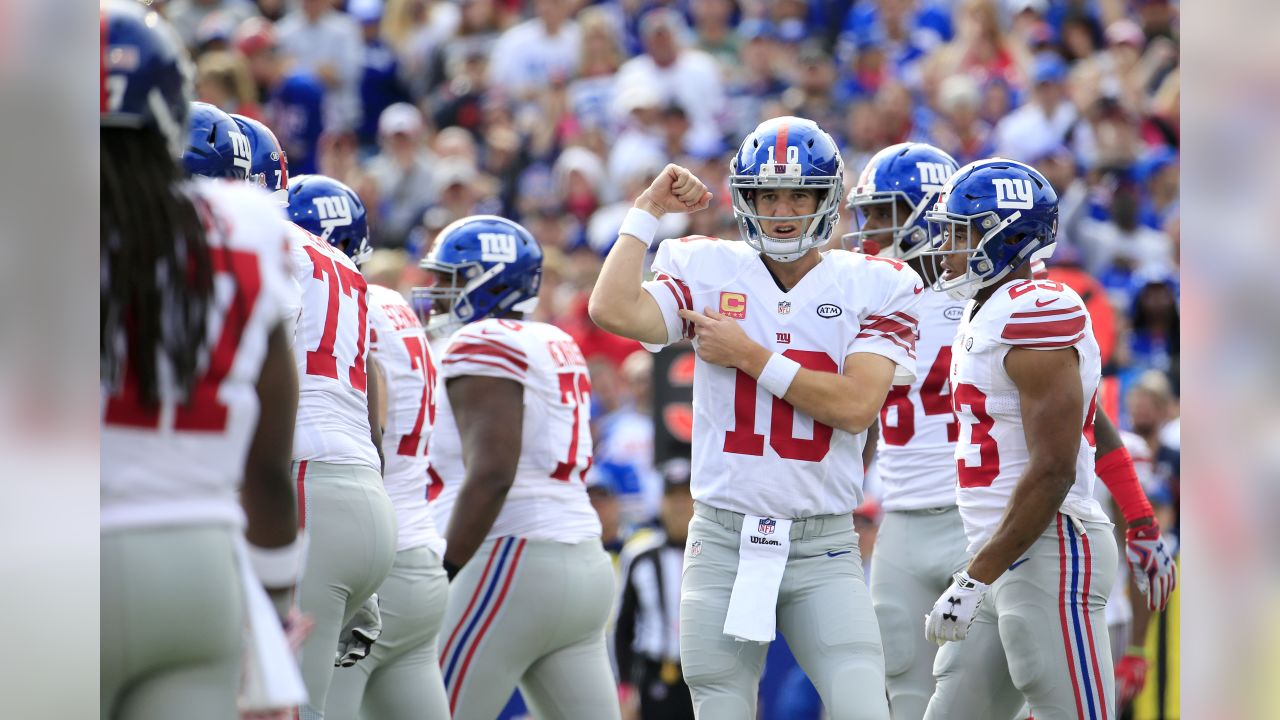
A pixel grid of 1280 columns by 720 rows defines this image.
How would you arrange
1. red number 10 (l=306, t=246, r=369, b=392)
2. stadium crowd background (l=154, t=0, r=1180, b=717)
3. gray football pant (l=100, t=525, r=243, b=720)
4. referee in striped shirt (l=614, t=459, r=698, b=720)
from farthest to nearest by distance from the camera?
stadium crowd background (l=154, t=0, r=1180, b=717) < referee in striped shirt (l=614, t=459, r=698, b=720) < red number 10 (l=306, t=246, r=369, b=392) < gray football pant (l=100, t=525, r=243, b=720)

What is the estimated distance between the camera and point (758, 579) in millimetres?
4527

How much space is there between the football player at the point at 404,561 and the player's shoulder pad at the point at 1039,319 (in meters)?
1.93

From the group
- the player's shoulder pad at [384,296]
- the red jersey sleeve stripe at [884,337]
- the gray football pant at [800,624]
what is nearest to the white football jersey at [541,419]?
the player's shoulder pad at [384,296]

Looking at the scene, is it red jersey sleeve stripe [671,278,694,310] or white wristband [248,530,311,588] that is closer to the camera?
white wristband [248,530,311,588]

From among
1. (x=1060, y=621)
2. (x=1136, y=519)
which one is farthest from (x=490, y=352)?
(x=1136, y=519)

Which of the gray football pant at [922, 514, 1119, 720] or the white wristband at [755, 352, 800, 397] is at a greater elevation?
the white wristband at [755, 352, 800, 397]

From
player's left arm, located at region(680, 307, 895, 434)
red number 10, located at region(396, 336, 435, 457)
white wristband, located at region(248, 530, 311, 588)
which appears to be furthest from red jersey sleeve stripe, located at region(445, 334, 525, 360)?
white wristband, located at region(248, 530, 311, 588)

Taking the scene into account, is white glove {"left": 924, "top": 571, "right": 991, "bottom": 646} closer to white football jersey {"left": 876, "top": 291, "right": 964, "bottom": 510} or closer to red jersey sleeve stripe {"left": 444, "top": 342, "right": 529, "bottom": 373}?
white football jersey {"left": 876, "top": 291, "right": 964, "bottom": 510}

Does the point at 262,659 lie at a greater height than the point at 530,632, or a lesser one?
greater

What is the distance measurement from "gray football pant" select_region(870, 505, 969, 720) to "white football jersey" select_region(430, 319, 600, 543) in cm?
101

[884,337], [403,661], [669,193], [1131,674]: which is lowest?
[1131,674]

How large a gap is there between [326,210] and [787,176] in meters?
1.76

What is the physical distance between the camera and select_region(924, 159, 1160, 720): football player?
4.50 metres

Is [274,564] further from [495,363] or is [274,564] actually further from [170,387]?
[495,363]
